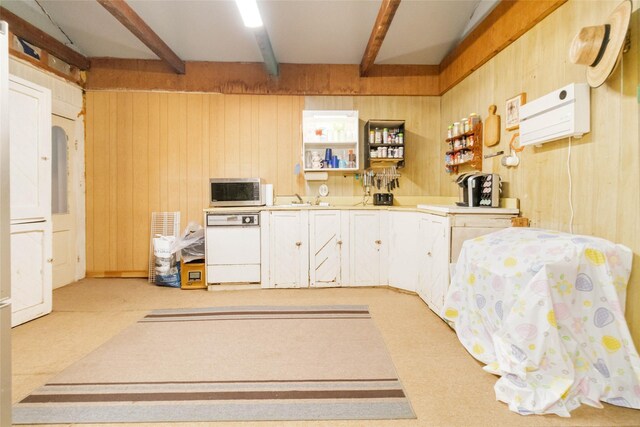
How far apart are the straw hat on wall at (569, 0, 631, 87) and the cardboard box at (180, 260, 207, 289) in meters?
3.88

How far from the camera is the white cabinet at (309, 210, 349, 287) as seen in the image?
387cm

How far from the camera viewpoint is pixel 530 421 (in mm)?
1548

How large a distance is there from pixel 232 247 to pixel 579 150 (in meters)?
3.34

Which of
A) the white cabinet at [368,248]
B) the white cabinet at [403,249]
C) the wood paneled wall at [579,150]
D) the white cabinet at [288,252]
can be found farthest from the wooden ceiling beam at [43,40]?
the wood paneled wall at [579,150]

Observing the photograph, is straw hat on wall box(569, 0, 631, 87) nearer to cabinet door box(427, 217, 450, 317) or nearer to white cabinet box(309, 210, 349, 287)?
cabinet door box(427, 217, 450, 317)

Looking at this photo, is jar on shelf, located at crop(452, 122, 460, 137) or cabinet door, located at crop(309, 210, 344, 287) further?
cabinet door, located at crop(309, 210, 344, 287)

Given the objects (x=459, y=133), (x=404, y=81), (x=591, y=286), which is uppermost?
(x=404, y=81)

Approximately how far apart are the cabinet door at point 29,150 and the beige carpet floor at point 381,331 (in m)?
1.02

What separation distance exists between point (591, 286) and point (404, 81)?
3.54 meters

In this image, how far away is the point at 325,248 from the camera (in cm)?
388

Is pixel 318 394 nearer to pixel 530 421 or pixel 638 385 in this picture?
pixel 530 421

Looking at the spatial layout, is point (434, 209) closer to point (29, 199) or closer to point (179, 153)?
point (179, 153)

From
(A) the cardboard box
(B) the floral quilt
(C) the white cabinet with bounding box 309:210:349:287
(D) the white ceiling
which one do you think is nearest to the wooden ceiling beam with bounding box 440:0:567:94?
(D) the white ceiling

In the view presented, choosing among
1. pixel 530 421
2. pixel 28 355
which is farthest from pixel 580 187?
pixel 28 355
